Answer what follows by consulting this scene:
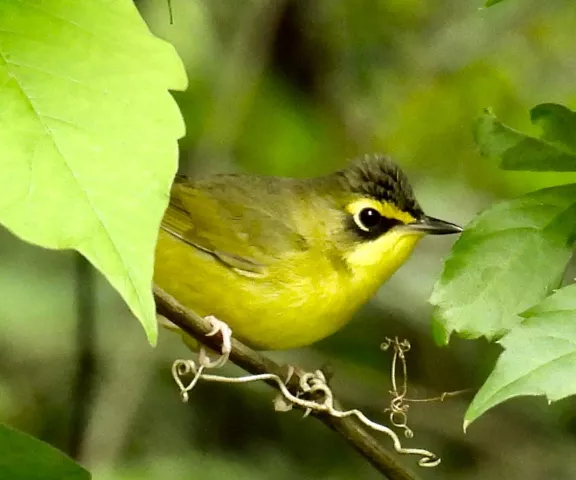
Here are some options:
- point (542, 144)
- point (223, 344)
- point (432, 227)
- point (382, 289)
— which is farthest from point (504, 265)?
point (382, 289)

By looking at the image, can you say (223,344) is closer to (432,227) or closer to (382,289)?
(432,227)

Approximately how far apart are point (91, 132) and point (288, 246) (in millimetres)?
637

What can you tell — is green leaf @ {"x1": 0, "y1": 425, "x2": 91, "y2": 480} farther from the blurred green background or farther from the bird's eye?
the blurred green background

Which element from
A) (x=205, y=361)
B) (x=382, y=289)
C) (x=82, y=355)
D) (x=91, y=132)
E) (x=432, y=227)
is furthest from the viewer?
(x=382, y=289)

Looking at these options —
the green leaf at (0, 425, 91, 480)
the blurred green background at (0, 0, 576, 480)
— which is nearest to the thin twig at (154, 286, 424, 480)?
the green leaf at (0, 425, 91, 480)

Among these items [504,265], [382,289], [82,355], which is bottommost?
[82,355]

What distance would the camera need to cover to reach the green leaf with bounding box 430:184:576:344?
1.84 ft

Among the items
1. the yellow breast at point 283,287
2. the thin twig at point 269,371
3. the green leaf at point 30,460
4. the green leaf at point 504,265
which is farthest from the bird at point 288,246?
the green leaf at point 30,460

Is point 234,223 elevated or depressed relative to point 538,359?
depressed

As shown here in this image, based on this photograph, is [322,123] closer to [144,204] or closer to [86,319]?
[86,319]

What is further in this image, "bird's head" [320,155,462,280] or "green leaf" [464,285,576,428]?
"bird's head" [320,155,462,280]

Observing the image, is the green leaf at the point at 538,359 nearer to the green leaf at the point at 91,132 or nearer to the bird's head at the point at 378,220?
the green leaf at the point at 91,132

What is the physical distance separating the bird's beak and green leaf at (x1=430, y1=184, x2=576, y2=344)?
1.10 feet

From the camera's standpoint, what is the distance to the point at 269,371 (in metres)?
0.64
